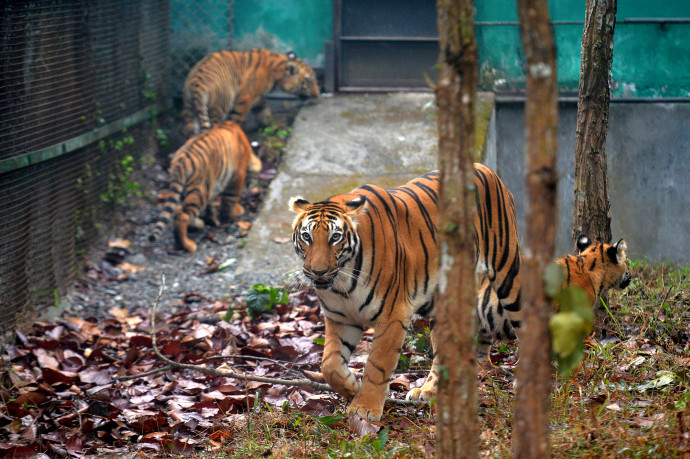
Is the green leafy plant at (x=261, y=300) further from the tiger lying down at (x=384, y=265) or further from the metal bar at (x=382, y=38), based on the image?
the metal bar at (x=382, y=38)

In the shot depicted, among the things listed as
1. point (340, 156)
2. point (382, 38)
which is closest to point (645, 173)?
point (340, 156)

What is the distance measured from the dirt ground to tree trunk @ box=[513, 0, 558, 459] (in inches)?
170

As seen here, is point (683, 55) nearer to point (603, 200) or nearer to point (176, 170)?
point (603, 200)

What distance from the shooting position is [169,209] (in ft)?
24.1

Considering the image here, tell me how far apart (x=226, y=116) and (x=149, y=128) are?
1135 mm

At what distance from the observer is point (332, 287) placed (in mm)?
3496

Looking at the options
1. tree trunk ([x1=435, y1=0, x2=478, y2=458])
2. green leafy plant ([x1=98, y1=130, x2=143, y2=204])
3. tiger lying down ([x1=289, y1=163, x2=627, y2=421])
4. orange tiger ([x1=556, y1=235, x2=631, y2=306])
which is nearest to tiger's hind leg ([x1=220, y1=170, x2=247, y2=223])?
green leafy plant ([x1=98, y1=130, x2=143, y2=204])

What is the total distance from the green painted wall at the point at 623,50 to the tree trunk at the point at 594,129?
14.7 feet

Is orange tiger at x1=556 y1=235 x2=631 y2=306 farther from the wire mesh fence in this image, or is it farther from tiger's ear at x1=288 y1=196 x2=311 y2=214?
the wire mesh fence

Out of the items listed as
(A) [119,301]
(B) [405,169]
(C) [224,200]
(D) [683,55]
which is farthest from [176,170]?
(D) [683,55]

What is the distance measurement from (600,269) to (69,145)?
434 centimetres

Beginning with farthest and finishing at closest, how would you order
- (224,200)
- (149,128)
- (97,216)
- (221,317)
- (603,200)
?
(149,128)
(224,200)
(97,216)
(221,317)
(603,200)

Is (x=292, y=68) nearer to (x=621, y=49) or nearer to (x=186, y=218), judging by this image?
(x=186, y=218)

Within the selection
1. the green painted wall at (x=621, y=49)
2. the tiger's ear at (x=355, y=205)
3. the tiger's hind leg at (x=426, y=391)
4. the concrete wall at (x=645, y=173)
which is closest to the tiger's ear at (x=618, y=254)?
the tiger's hind leg at (x=426, y=391)
